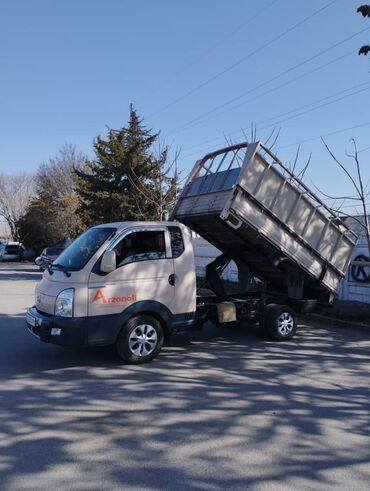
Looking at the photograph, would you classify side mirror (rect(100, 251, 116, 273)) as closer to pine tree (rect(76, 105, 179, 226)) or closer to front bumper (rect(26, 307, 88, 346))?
front bumper (rect(26, 307, 88, 346))

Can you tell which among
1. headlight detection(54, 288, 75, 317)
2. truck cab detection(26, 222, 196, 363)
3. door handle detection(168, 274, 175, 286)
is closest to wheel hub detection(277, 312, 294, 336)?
truck cab detection(26, 222, 196, 363)

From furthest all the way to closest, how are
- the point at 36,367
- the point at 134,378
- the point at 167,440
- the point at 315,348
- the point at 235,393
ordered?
1. the point at 315,348
2. the point at 36,367
3. the point at 134,378
4. the point at 235,393
5. the point at 167,440

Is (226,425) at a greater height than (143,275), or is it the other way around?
(143,275)

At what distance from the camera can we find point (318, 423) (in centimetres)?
500

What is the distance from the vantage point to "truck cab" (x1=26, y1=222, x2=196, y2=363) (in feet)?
22.2

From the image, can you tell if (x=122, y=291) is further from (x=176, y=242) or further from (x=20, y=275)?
(x=20, y=275)

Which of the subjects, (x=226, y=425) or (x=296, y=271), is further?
(x=296, y=271)

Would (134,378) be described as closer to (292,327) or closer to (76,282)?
(76,282)

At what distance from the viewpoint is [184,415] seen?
5203 mm

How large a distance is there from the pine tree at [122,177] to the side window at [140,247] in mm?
17027

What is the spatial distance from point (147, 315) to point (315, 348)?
126 inches

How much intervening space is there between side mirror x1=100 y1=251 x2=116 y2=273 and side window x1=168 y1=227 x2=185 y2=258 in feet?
3.90

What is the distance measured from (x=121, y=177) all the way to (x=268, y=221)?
1895cm

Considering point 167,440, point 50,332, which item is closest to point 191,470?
point 167,440
